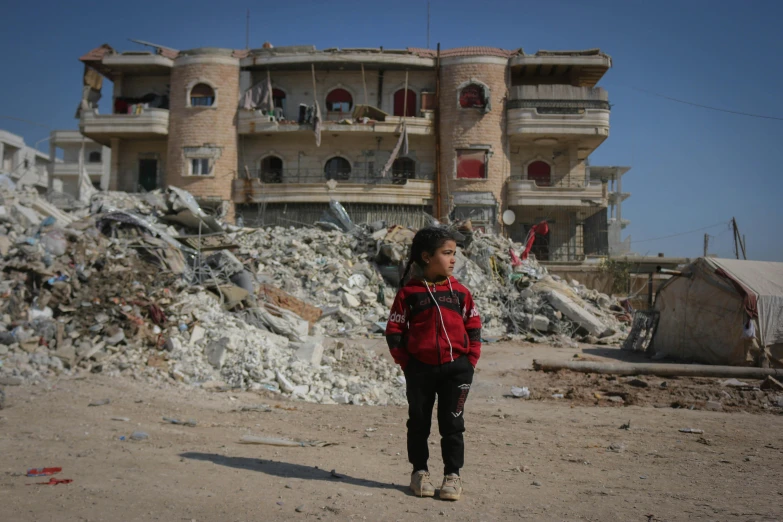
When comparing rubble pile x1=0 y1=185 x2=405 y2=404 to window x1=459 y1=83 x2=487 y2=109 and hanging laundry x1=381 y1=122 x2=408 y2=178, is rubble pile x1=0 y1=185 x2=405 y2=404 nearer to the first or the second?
hanging laundry x1=381 y1=122 x2=408 y2=178

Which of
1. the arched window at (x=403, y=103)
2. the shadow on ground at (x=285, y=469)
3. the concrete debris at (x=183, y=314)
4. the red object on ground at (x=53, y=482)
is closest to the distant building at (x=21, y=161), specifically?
the arched window at (x=403, y=103)

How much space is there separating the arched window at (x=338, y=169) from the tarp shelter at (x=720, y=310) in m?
19.1

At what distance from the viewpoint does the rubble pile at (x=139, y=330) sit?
24.2 ft

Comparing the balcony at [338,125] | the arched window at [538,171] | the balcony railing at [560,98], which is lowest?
the arched window at [538,171]

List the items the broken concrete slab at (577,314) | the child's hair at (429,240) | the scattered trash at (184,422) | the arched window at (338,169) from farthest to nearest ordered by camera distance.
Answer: the arched window at (338,169) → the broken concrete slab at (577,314) → the scattered trash at (184,422) → the child's hair at (429,240)

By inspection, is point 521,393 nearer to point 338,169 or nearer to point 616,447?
point 616,447

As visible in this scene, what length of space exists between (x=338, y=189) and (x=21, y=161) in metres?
37.2

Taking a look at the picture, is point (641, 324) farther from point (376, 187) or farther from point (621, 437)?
point (376, 187)

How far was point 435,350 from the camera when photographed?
3.50 meters

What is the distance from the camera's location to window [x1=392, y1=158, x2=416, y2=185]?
94.8 feet

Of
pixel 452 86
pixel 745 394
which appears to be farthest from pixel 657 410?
pixel 452 86

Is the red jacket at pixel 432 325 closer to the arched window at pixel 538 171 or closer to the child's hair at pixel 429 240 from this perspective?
the child's hair at pixel 429 240

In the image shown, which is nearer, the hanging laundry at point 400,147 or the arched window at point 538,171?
the hanging laundry at point 400,147

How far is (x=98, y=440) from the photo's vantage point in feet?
15.1
